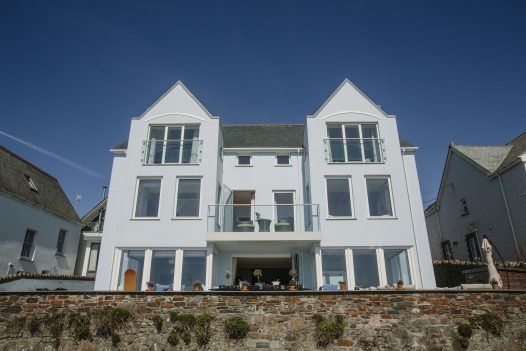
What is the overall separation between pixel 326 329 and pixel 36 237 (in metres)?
19.1

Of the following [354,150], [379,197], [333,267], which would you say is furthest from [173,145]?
[379,197]

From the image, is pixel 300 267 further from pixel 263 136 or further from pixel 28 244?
pixel 28 244

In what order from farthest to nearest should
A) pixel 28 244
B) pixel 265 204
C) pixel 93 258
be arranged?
pixel 93 258, pixel 28 244, pixel 265 204

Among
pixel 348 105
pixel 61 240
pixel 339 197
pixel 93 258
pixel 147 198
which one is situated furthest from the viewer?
pixel 93 258

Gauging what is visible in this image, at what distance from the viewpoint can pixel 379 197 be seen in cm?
1563

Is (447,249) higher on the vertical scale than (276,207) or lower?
lower

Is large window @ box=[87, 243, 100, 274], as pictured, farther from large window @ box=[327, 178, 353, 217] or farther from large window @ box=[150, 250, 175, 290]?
large window @ box=[327, 178, 353, 217]

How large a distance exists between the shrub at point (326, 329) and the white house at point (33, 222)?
17038mm

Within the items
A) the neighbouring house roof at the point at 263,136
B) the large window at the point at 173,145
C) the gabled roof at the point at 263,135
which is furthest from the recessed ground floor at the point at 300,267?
the gabled roof at the point at 263,135

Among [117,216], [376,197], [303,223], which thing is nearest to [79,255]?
[117,216]

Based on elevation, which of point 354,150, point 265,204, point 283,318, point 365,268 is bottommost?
point 283,318

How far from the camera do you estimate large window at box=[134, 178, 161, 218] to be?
50.3ft

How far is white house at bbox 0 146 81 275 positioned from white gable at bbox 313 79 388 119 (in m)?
17.3

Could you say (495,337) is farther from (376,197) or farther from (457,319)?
(376,197)
